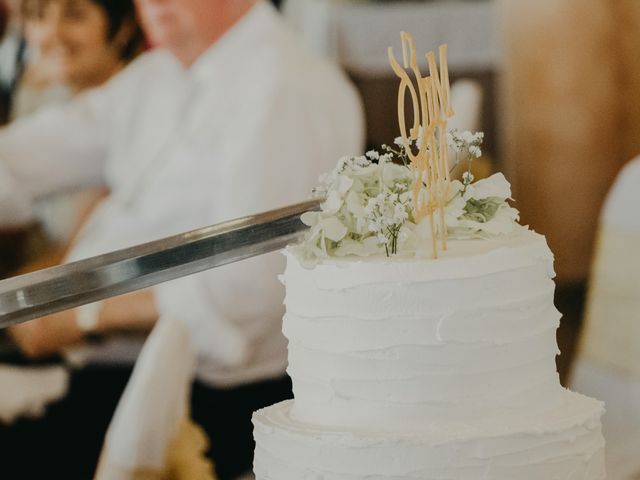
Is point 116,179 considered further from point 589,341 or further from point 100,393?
point 589,341

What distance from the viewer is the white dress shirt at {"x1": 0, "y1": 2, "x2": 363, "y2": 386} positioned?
11.1ft

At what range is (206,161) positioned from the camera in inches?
134

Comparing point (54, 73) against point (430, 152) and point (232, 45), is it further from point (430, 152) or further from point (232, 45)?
point (430, 152)

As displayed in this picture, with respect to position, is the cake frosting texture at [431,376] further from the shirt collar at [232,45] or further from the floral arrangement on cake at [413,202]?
Result: the shirt collar at [232,45]

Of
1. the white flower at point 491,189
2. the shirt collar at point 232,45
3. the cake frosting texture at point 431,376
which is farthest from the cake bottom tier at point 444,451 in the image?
the shirt collar at point 232,45

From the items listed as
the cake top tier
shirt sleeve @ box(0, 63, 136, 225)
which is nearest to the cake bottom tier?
the cake top tier

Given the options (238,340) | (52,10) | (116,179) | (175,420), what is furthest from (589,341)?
(52,10)

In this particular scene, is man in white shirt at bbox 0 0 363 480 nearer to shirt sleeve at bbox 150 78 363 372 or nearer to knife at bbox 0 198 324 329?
shirt sleeve at bbox 150 78 363 372

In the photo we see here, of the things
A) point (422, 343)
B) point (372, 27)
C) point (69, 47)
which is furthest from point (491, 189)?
point (69, 47)

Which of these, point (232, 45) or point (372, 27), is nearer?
point (232, 45)

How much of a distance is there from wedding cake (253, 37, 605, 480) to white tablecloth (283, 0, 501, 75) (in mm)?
2279

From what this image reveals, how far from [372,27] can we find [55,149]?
1.20m

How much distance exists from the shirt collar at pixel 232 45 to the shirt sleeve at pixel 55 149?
0.91ft

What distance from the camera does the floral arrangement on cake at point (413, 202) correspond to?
1.37 m
